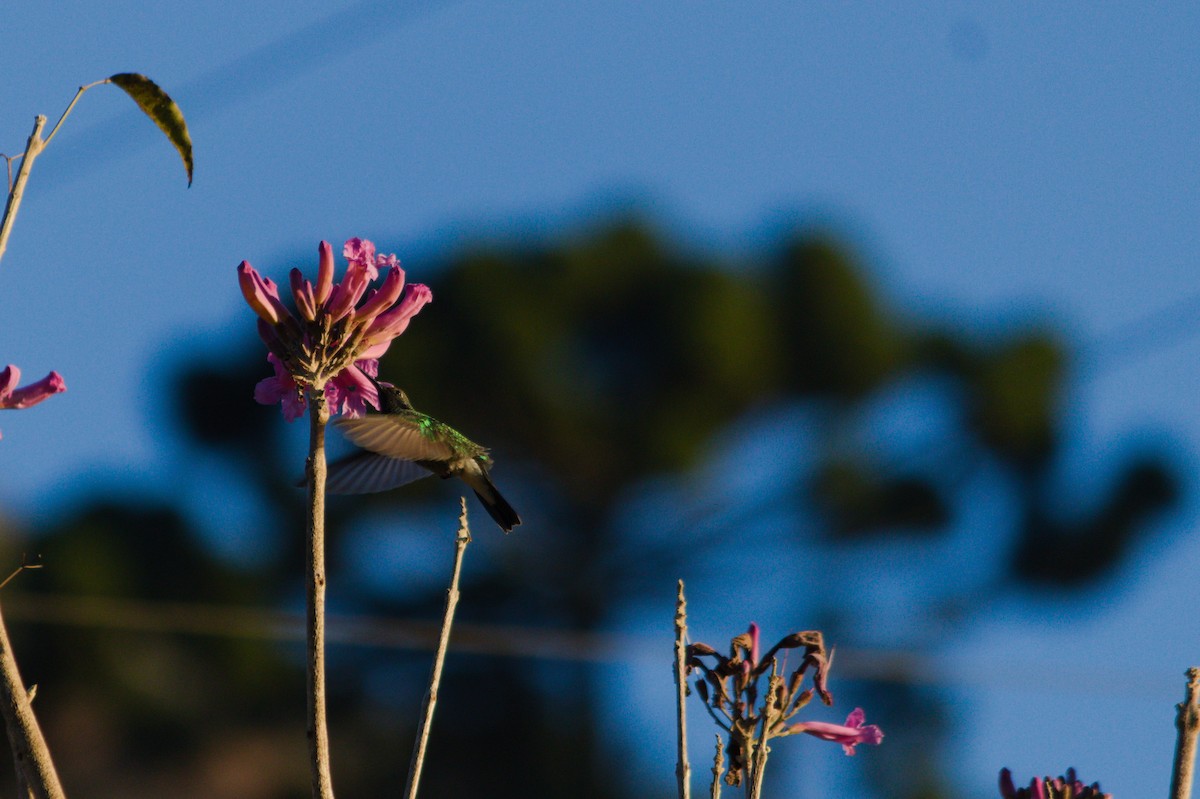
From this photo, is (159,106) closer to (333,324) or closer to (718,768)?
(333,324)

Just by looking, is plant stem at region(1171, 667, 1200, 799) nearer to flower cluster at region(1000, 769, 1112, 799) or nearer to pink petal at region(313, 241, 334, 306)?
flower cluster at region(1000, 769, 1112, 799)

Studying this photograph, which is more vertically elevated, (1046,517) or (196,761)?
(1046,517)

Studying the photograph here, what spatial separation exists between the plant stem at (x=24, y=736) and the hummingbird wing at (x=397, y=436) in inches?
80.4

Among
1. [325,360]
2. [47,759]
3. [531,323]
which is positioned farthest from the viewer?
[531,323]

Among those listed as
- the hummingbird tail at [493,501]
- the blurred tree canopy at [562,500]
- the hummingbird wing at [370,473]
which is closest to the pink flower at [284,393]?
the hummingbird wing at [370,473]

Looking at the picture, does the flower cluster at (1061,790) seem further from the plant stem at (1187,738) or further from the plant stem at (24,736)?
the plant stem at (24,736)

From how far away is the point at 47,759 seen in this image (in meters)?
1.85

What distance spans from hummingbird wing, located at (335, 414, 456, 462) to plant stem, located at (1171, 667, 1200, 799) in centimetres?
212

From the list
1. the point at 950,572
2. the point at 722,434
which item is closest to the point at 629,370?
the point at 722,434

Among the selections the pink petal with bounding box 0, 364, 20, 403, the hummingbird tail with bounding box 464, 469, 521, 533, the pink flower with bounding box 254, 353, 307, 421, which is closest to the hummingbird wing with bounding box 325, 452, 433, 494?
the hummingbird tail with bounding box 464, 469, 521, 533

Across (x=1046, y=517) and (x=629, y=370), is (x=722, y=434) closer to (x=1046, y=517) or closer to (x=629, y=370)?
(x=629, y=370)

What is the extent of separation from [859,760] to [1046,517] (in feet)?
A: 21.4

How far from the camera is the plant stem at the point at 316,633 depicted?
1.96 metres

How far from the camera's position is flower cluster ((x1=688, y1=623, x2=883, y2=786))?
2422 mm
